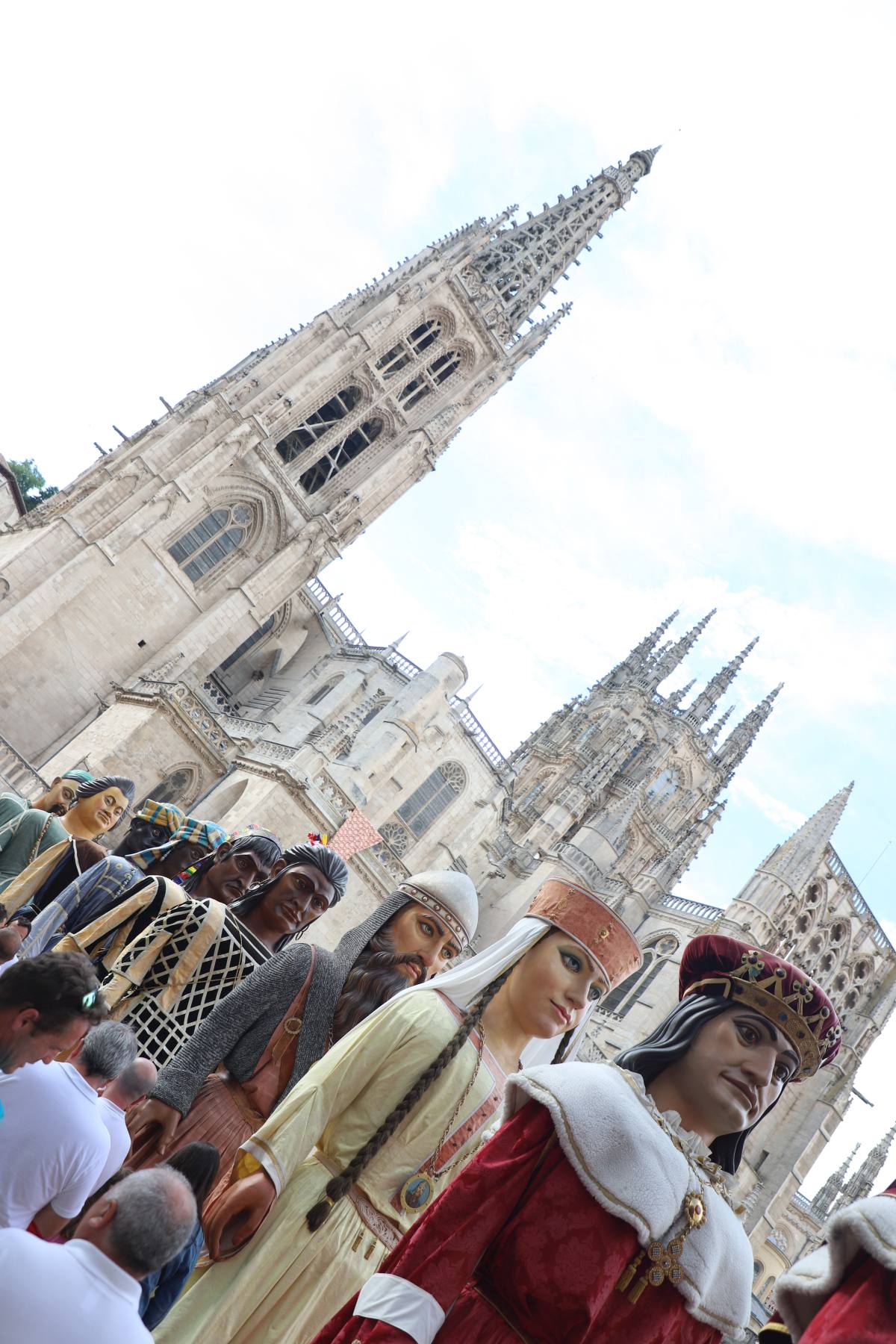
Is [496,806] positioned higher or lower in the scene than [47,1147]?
higher

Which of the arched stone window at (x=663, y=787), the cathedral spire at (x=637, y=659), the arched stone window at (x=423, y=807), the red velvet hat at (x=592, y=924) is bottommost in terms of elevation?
the red velvet hat at (x=592, y=924)

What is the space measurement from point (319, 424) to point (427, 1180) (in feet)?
76.0

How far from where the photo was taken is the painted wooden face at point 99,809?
6.33 metres

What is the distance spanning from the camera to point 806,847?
27.8 meters

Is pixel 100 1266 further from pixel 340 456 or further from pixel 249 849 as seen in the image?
pixel 340 456

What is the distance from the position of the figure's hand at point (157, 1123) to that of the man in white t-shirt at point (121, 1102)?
0.05 metres

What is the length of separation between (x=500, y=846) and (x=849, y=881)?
11.9 m

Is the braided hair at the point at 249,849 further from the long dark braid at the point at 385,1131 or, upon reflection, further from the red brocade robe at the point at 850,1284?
the red brocade robe at the point at 850,1284

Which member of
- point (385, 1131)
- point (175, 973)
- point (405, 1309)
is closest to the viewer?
point (405, 1309)

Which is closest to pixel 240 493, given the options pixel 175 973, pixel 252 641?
pixel 252 641

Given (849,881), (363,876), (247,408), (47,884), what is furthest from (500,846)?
(47,884)

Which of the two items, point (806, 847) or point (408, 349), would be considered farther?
point (806, 847)

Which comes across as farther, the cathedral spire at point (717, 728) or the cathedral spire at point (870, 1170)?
the cathedral spire at point (717, 728)

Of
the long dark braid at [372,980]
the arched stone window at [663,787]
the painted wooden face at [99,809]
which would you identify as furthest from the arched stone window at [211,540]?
the arched stone window at [663,787]
